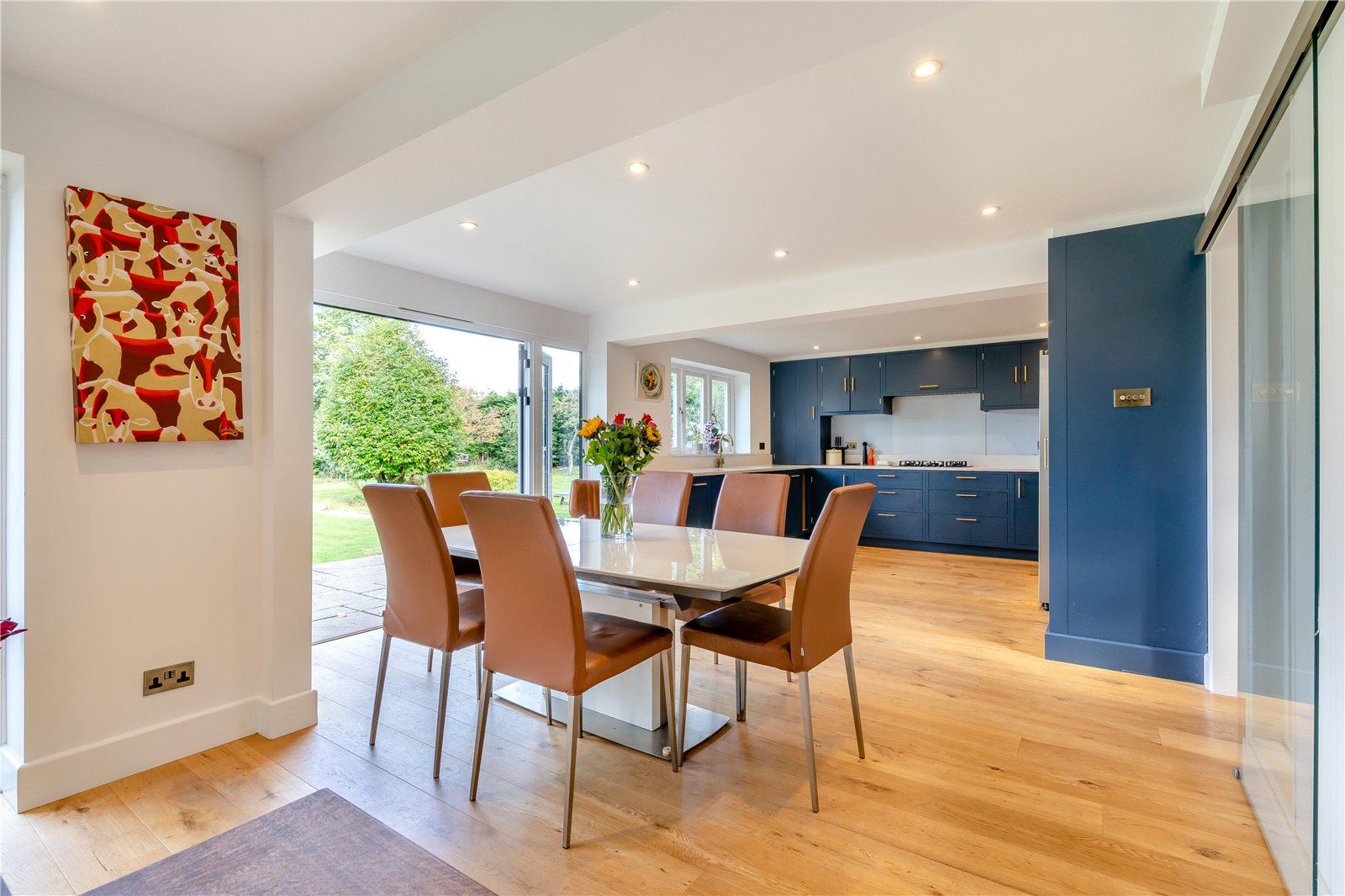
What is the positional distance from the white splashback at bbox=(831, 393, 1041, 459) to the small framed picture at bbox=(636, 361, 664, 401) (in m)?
2.76

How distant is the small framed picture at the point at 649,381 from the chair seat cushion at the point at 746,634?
3.58m

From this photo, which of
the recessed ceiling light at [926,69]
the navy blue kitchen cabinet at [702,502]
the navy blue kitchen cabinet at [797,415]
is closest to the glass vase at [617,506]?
the recessed ceiling light at [926,69]

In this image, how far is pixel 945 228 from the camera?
10.9 feet

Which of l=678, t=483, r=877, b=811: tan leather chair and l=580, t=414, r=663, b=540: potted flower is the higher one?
l=580, t=414, r=663, b=540: potted flower

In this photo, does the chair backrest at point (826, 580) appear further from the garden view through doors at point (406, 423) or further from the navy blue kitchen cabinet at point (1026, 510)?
the navy blue kitchen cabinet at point (1026, 510)

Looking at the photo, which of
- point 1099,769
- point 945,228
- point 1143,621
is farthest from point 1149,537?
point 945,228

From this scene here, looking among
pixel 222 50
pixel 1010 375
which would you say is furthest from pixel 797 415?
pixel 222 50

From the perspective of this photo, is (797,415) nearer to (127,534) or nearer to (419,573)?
(419,573)

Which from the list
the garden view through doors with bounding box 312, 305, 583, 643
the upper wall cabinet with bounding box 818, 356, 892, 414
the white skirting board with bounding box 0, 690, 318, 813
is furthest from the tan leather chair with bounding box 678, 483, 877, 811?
the upper wall cabinet with bounding box 818, 356, 892, 414

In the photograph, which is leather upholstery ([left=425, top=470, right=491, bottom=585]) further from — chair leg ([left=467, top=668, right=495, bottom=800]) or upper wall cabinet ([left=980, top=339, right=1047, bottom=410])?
upper wall cabinet ([left=980, top=339, right=1047, bottom=410])

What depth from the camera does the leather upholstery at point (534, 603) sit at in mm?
1759

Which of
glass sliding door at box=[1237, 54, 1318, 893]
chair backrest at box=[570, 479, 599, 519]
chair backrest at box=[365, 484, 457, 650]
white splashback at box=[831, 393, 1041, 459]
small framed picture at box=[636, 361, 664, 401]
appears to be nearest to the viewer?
glass sliding door at box=[1237, 54, 1318, 893]

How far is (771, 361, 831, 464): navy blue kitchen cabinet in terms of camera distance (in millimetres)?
7562

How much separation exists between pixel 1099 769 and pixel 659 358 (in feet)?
15.1
